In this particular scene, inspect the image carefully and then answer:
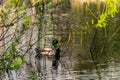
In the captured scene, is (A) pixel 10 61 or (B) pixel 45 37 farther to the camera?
(B) pixel 45 37

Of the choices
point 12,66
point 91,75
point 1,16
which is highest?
point 1,16

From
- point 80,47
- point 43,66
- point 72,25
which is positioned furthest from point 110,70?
point 72,25

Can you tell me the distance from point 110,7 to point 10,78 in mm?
7467

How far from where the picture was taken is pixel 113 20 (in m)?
47.1

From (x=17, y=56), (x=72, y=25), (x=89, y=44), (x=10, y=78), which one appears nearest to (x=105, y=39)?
(x=89, y=44)

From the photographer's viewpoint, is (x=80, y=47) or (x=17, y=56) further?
(x=80, y=47)

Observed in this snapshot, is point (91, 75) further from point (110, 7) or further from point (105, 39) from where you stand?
point (105, 39)

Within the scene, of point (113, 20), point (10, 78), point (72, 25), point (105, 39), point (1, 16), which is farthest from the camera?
point (113, 20)

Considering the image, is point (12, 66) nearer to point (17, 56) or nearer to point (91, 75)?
point (17, 56)

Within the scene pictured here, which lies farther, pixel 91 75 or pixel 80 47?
pixel 80 47

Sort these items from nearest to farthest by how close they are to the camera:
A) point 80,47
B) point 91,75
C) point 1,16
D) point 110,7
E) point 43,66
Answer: point 1,16, point 110,7, point 91,75, point 43,66, point 80,47

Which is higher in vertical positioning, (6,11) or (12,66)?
(6,11)

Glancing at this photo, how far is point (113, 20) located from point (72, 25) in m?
6.26

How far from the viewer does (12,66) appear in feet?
36.7
